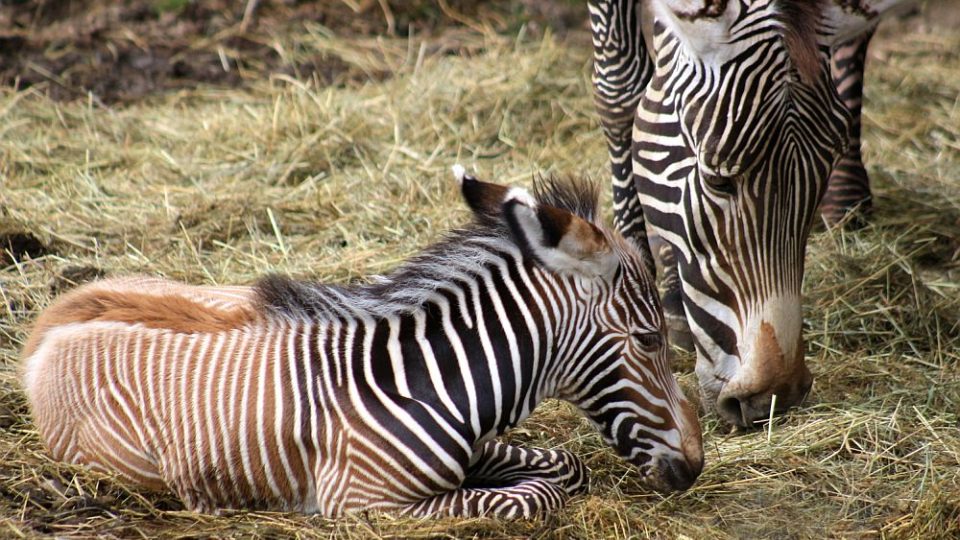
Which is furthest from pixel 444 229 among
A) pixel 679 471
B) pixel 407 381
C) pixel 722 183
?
pixel 679 471

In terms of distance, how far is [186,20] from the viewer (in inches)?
473

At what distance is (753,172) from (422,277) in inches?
62.9

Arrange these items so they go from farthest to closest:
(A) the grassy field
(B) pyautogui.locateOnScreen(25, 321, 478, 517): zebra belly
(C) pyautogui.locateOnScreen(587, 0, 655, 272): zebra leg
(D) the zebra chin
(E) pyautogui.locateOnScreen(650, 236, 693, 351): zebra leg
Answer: (C) pyautogui.locateOnScreen(587, 0, 655, 272): zebra leg, (E) pyautogui.locateOnScreen(650, 236, 693, 351): zebra leg, (D) the zebra chin, (A) the grassy field, (B) pyautogui.locateOnScreen(25, 321, 478, 517): zebra belly

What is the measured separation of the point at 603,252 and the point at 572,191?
42 centimetres

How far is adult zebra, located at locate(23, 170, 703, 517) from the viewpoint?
4.49 m

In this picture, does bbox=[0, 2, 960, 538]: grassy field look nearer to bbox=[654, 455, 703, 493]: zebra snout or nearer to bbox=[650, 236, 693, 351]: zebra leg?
bbox=[654, 455, 703, 493]: zebra snout

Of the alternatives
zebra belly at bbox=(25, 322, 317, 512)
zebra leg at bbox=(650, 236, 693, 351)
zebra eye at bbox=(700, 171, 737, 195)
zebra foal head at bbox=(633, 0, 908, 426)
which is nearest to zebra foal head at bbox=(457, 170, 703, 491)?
zebra foal head at bbox=(633, 0, 908, 426)

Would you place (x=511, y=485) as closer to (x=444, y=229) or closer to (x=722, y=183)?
(x=722, y=183)

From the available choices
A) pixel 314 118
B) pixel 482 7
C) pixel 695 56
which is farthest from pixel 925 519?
pixel 482 7

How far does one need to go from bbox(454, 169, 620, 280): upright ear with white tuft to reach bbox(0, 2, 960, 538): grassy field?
3.23 feet

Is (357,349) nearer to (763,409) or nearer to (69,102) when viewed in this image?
(763,409)

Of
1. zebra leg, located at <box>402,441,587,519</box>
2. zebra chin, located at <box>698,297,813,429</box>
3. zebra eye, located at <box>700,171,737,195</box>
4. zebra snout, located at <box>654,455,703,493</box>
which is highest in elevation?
zebra eye, located at <box>700,171,737,195</box>

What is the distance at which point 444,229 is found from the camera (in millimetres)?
7707

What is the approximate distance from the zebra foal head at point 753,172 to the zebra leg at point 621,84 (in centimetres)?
152
